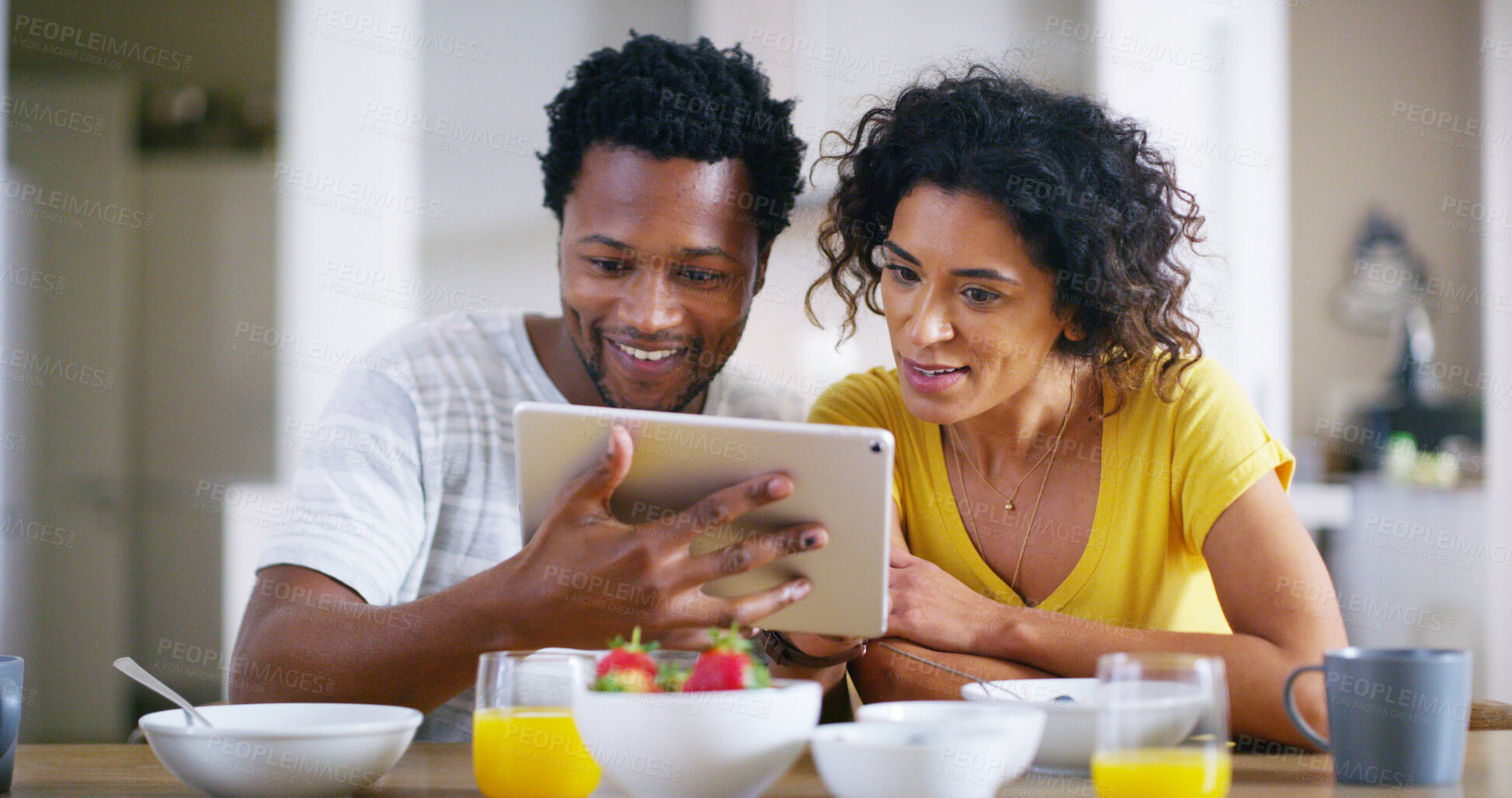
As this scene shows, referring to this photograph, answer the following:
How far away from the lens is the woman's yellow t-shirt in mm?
1371

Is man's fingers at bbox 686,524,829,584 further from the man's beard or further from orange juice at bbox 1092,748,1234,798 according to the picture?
the man's beard

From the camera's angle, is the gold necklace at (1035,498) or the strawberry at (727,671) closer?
the strawberry at (727,671)

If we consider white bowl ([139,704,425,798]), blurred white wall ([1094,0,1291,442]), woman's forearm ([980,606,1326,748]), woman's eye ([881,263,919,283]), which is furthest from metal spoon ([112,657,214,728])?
blurred white wall ([1094,0,1291,442])

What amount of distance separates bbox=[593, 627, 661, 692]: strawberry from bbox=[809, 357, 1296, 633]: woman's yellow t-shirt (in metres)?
0.78

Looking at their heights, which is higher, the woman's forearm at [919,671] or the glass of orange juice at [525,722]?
the glass of orange juice at [525,722]

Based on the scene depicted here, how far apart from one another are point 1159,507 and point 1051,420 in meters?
0.20

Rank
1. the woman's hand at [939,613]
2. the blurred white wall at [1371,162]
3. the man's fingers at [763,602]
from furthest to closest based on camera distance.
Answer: the blurred white wall at [1371,162]
the woman's hand at [939,613]
the man's fingers at [763,602]

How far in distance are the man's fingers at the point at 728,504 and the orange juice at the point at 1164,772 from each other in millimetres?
359

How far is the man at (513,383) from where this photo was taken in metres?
1.32

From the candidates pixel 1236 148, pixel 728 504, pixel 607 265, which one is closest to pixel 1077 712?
pixel 728 504

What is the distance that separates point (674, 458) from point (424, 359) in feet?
2.27

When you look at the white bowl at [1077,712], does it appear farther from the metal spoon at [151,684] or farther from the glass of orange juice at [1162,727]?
the metal spoon at [151,684]

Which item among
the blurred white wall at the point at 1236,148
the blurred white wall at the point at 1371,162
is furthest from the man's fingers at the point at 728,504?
the blurred white wall at the point at 1371,162

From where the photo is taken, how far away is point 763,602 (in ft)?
3.71
